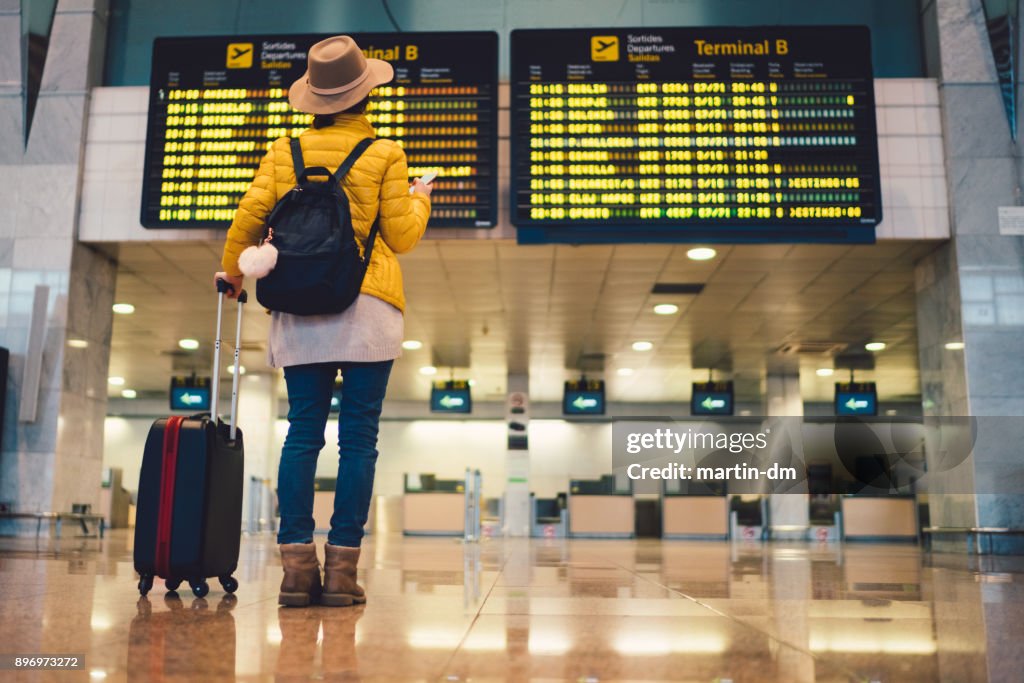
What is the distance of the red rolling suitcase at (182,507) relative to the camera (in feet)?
9.10

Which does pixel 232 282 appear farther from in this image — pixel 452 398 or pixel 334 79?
pixel 452 398

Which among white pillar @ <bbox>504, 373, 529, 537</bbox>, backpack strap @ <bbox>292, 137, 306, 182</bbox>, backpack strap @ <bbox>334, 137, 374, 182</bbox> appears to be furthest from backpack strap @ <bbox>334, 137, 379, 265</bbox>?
white pillar @ <bbox>504, 373, 529, 537</bbox>

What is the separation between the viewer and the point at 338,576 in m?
2.57

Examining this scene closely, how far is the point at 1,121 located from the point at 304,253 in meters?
7.07

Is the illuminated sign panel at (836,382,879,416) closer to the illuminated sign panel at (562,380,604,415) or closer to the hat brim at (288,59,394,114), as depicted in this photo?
the illuminated sign panel at (562,380,604,415)

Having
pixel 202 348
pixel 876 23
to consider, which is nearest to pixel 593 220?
pixel 876 23

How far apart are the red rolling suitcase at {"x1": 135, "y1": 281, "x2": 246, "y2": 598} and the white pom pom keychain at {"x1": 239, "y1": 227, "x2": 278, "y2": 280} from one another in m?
0.37

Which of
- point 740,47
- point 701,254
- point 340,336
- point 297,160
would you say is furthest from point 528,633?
point 701,254

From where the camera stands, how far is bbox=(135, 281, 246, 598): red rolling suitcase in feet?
9.10

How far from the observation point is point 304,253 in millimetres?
2566

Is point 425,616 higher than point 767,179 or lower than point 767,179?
lower

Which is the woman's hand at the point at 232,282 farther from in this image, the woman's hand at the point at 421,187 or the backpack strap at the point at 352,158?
the woman's hand at the point at 421,187

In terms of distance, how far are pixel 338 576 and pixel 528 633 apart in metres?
0.79

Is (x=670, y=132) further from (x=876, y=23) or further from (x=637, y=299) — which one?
(x=637, y=299)
